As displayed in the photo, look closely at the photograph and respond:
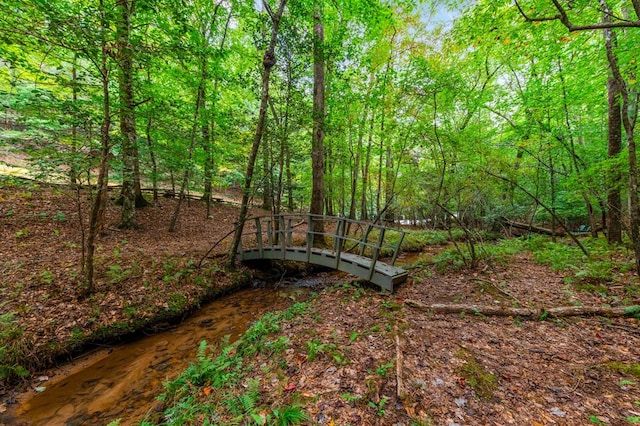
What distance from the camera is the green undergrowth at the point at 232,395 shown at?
2.70m

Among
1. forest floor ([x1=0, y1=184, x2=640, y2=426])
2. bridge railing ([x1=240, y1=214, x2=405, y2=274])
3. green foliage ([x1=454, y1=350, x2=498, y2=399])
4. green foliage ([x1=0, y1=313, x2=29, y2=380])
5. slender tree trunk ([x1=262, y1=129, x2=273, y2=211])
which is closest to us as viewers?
forest floor ([x1=0, y1=184, x2=640, y2=426])

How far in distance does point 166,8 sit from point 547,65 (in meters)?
12.2

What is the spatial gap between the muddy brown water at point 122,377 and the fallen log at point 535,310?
14.6 ft

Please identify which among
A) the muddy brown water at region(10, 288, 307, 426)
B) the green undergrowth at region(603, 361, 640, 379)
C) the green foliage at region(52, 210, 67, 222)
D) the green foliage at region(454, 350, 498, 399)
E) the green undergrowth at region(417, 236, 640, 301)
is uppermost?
the green foliage at region(52, 210, 67, 222)

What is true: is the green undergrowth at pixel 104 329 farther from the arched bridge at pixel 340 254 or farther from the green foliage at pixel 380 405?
the green foliage at pixel 380 405

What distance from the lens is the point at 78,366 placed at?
15.1 ft

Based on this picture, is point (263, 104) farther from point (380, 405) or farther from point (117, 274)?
point (380, 405)

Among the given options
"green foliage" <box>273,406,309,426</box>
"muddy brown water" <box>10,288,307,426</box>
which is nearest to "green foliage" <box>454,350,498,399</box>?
"green foliage" <box>273,406,309,426</box>

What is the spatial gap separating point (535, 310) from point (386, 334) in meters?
2.78

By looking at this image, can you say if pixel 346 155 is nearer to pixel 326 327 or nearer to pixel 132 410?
pixel 326 327

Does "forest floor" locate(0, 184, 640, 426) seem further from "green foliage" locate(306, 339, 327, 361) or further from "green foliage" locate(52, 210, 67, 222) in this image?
"green foliage" locate(52, 210, 67, 222)

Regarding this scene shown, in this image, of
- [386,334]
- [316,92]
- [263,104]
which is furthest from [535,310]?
[316,92]

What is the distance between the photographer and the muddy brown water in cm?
363

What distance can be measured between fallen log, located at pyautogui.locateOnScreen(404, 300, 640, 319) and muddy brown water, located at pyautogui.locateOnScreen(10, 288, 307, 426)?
14.6 feet
